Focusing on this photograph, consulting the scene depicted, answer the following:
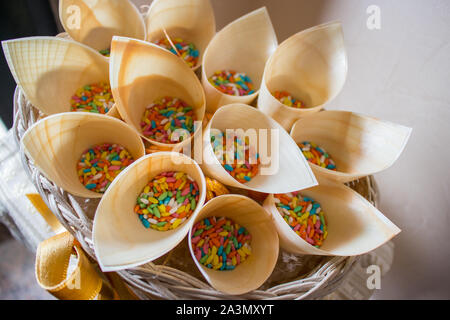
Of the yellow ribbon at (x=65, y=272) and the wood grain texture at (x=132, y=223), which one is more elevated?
the wood grain texture at (x=132, y=223)

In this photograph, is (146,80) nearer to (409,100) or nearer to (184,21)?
(184,21)

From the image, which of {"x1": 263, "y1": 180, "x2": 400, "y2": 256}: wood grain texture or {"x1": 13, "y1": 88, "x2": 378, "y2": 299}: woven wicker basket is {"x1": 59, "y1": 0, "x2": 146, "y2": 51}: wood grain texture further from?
{"x1": 263, "y1": 180, "x2": 400, "y2": 256}: wood grain texture

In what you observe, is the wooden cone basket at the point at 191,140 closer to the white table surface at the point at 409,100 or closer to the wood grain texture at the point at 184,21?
the wood grain texture at the point at 184,21

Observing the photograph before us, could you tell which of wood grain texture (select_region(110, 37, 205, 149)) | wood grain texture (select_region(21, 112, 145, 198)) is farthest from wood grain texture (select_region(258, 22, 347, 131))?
wood grain texture (select_region(21, 112, 145, 198))

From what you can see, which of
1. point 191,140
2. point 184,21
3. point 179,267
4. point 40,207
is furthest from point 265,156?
point 40,207

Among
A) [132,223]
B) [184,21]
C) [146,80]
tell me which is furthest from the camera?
[184,21]

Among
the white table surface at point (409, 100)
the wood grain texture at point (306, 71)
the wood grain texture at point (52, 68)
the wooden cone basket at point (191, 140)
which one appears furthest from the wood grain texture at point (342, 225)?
the wood grain texture at point (52, 68)
